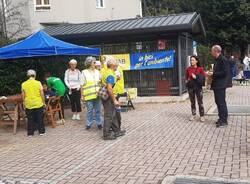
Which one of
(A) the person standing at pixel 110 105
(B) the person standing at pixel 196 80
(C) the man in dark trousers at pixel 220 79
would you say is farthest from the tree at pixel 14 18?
(C) the man in dark trousers at pixel 220 79

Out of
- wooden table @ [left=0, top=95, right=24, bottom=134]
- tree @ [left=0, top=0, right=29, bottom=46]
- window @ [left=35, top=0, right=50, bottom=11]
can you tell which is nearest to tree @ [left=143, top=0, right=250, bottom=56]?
window @ [left=35, top=0, right=50, bottom=11]

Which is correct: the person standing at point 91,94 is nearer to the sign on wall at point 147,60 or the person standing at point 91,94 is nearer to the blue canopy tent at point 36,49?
the blue canopy tent at point 36,49

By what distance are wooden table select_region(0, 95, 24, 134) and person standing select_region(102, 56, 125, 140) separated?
2670 millimetres

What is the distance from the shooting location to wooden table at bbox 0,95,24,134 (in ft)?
35.3

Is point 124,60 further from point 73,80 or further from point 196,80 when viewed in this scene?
point 196,80

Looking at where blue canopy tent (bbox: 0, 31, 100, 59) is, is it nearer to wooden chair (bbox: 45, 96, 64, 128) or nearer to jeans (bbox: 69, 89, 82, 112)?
jeans (bbox: 69, 89, 82, 112)

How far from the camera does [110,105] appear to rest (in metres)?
9.21

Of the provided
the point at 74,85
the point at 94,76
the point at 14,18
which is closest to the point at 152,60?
the point at 74,85

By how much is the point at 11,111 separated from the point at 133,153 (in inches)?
178

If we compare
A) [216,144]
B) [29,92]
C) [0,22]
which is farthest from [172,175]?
[0,22]

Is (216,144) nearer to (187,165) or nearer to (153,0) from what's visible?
(187,165)

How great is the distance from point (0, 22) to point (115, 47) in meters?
10.7

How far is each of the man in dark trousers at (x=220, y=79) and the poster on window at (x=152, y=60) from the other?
18.1ft

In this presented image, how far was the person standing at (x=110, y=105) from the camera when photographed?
9094mm
